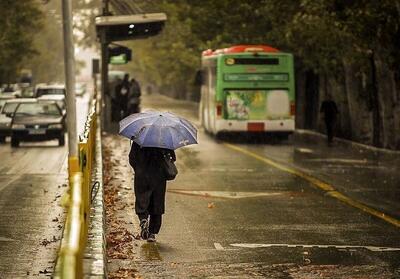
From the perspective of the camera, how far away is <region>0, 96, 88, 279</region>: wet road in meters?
11.9

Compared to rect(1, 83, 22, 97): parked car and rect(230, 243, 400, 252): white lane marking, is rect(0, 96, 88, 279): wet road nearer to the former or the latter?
rect(230, 243, 400, 252): white lane marking

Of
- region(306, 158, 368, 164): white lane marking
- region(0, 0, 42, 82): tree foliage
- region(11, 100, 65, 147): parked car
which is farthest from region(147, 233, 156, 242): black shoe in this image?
region(0, 0, 42, 82): tree foliage

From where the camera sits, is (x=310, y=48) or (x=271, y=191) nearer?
(x=271, y=191)

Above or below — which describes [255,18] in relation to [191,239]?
Answer: above

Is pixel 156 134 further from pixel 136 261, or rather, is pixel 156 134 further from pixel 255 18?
pixel 255 18

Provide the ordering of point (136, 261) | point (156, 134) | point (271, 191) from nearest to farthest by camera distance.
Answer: point (136, 261) → point (156, 134) → point (271, 191)

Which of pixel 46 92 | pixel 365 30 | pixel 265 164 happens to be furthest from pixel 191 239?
pixel 46 92

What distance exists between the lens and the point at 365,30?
30859mm

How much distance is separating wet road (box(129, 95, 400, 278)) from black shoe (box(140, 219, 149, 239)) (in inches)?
11.8

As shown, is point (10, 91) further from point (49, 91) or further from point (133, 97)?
point (133, 97)

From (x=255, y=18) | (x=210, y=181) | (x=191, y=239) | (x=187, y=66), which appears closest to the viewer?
(x=191, y=239)

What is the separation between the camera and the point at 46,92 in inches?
2280

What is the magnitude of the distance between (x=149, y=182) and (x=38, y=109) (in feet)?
78.9

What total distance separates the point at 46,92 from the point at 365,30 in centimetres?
3003
